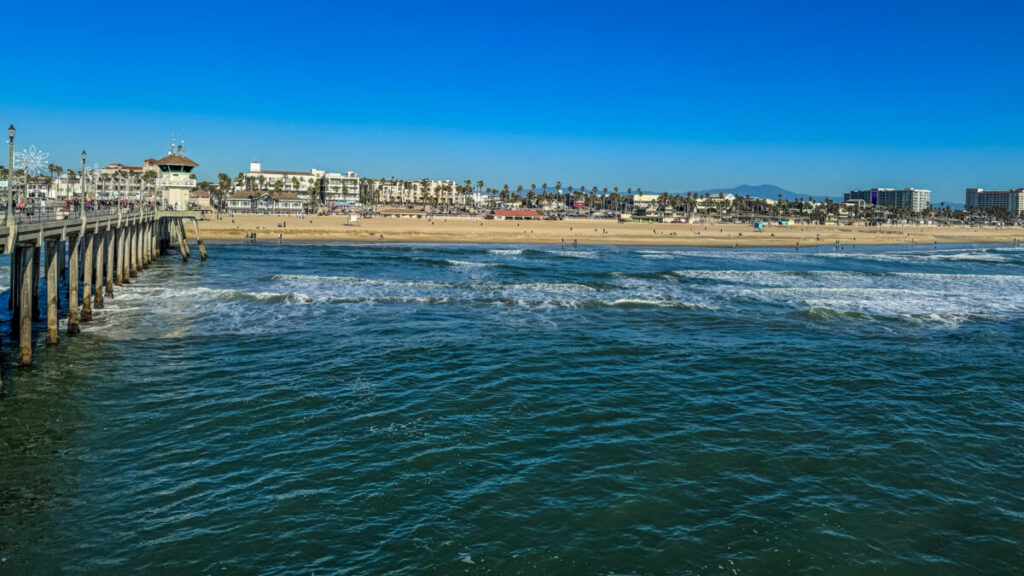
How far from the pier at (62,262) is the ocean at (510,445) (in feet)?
3.43

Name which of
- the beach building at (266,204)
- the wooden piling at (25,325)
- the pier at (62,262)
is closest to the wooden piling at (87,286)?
the pier at (62,262)

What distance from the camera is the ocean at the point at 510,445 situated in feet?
32.1

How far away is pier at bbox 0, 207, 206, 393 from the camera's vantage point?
18.6 m

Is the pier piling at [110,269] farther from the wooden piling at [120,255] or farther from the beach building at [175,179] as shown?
the beach building at [175,179]

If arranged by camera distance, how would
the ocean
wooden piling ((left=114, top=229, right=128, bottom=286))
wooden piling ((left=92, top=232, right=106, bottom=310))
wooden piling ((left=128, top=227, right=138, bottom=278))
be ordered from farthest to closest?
wooden piling ((left=128, top=227, right=138, bottom=278)), wooden piling ((left=114, top=229, right=128, bottom=286)), wooden piling ((left=92, top=232, right=106, bottom=310)), the ocean

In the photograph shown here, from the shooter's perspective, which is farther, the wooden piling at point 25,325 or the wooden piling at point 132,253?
the wooden piling at point 132,253

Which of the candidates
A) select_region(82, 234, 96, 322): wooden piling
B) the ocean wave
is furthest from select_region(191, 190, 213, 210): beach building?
select_region(82, 234, 96, 322): wooden piling

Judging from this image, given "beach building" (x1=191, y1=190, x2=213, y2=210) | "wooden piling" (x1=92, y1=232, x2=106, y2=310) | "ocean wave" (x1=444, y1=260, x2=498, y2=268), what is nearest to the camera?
"wooden piling" (x1=92, y1=232, x2=106, y2=310)

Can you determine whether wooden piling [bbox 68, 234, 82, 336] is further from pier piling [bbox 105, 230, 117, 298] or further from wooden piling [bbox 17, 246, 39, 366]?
pier piling [bbox 105, 230, 117, 298]

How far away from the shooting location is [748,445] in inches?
547

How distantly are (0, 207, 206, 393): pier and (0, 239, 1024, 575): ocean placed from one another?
1.04 m

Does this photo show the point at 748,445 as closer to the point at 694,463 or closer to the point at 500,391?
the point at 694,463

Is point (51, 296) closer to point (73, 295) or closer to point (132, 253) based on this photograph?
point (73, 295)

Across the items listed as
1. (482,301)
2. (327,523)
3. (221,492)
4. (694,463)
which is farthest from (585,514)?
(482,301)
